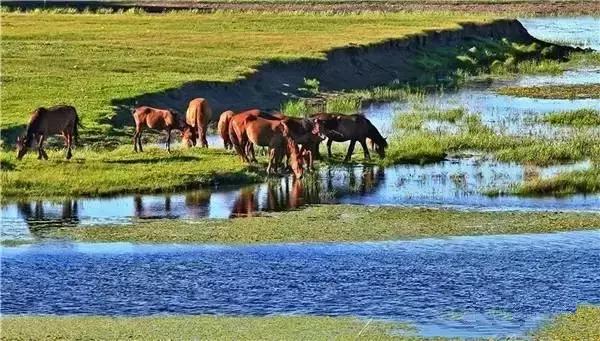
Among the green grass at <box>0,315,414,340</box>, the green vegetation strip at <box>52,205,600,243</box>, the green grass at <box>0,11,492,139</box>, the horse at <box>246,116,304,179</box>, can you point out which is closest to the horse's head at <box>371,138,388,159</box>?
the horse at <box>246,116,304,179</box>

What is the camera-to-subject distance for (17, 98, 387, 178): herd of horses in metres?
23.0

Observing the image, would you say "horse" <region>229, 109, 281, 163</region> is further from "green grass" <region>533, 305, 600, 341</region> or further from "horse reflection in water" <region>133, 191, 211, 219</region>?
"green grass" <region>533, 305, 600, 341</region>

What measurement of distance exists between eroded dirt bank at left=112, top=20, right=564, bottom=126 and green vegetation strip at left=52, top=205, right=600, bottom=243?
33.9 feet

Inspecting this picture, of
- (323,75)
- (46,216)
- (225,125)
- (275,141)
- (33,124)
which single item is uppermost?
(323,75)

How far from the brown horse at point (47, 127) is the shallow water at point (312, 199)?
291 cm

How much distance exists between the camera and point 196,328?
41.3 ft

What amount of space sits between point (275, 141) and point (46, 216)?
16.7 ft

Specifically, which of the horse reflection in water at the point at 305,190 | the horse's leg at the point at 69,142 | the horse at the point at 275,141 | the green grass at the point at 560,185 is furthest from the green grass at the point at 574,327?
the horse's leg at the point at 69,142

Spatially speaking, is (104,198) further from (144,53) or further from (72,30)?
(72,30)

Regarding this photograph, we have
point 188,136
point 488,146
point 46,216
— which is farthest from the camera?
point 488,146

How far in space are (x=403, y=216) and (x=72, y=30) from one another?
3713 cm

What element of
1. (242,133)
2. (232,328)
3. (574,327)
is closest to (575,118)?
(242,133)

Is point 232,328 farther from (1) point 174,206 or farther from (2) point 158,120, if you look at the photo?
(2) point 158,120

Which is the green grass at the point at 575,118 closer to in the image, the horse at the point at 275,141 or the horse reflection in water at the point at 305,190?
the horse reflection in water at the point at 305,190
